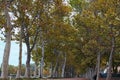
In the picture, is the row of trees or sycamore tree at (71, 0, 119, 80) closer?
the row of trees

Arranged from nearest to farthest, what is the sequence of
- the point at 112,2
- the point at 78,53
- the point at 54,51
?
the point at 112,2 < the point at 78,53 < the point at 54,51

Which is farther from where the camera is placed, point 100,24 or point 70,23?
point 70,23

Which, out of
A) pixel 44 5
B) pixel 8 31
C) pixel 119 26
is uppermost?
pixel 44 5

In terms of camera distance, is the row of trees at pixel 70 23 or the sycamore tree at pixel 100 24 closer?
the row of trees at pixel 70 23

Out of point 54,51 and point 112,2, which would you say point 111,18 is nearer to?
point 112,2

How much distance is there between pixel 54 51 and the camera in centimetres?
5994

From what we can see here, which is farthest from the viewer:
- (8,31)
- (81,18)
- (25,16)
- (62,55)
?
(62,55)

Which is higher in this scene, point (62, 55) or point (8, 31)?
point (62, 55)

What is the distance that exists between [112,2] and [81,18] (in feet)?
34.0

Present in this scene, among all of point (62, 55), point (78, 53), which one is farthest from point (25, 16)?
point (62, 55)

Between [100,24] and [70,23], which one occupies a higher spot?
[70,23]

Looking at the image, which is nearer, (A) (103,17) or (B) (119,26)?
(B) (119,26)

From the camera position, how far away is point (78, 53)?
51.7 meters

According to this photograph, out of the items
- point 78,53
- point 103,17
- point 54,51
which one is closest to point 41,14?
point 103,17
